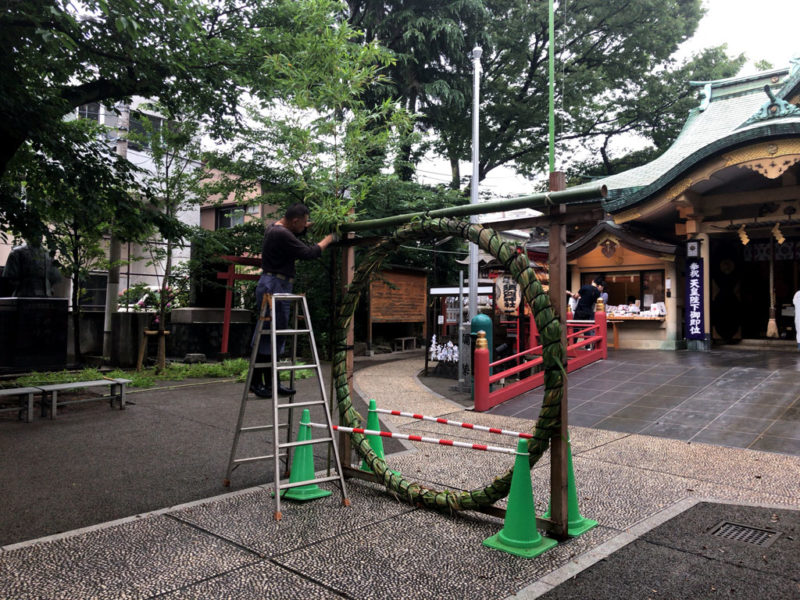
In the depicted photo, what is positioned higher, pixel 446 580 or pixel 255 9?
pixel 255 9

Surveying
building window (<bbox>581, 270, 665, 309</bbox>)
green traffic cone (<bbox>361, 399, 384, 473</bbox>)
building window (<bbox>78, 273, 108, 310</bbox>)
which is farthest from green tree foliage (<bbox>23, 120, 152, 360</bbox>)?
building window (<bbox>78, 273, 108, 310</bbox>)

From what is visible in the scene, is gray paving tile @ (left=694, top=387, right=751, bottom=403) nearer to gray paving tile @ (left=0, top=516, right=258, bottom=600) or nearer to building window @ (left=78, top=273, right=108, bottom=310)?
gray paving tile @ (left=0, top=516, right=258, bottom=600)

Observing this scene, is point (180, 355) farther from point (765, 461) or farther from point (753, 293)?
point (753, 293)

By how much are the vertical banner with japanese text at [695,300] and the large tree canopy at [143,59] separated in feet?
33.6

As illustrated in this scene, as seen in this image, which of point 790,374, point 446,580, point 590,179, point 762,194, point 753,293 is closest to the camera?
point 446,580

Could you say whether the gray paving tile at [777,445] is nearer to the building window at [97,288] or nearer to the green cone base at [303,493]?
the green cone base at [303,493]

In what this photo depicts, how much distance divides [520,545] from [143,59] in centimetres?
866

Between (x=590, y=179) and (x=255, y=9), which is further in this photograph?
(x=590, y=179)

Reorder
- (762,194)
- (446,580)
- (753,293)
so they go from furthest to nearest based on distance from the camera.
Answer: (753,293), (762,194), (446,580)

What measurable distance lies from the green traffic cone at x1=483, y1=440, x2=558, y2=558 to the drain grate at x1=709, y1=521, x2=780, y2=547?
136cm

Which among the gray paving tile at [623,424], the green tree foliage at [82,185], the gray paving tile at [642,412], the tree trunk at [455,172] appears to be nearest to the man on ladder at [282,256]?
the gray paving tile at [623,424]

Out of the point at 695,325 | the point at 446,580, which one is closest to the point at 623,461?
the point at 446,580

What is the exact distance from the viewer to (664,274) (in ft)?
Answer: 50.3

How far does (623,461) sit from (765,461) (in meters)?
1.56
